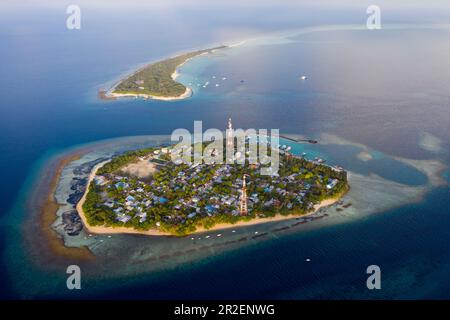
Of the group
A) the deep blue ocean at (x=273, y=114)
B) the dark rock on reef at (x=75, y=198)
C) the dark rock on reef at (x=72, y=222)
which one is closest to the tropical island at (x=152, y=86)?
the deep blue ocean at (x=273, y=114)

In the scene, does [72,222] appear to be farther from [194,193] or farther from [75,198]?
[194,193]

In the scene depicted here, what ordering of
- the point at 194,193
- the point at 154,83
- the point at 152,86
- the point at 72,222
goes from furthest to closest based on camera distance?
the point at 154,83, the point at 152,86, the point at 194,193, the point at 72,222

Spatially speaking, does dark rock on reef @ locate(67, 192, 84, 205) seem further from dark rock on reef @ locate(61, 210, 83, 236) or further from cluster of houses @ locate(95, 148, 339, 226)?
cluster of houses @ locate(95, 148, 339, 226)

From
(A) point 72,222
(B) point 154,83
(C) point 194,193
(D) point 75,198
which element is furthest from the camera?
(B) point 154,83

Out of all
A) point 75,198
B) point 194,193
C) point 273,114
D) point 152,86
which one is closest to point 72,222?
point 75,198

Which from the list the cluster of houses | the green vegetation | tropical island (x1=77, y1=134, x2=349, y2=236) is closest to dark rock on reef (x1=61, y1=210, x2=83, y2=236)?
tropical island (x1=77, y1=134, x2=349, y2=236)

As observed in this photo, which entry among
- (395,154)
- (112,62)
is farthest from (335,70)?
(112,62)
